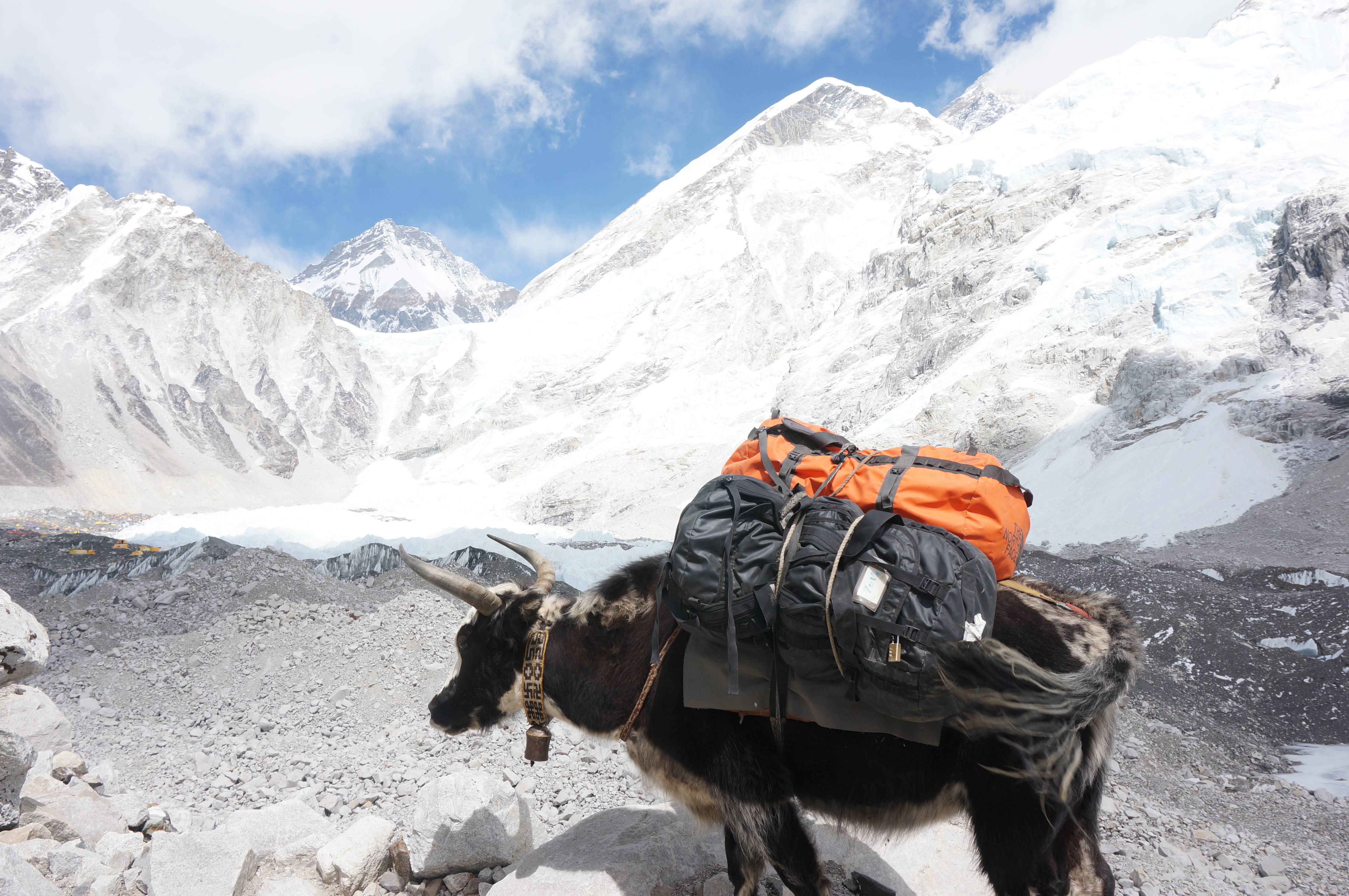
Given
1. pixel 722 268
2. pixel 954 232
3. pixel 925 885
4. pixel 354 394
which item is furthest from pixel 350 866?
pixel 354 394

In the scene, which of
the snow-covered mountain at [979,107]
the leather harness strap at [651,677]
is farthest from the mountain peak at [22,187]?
the snow-covered mountain at [979,107]

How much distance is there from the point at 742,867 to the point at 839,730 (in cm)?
88

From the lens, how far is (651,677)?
2.77 m

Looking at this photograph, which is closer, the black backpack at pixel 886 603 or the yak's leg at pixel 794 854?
the black backpack at pixel 886 603

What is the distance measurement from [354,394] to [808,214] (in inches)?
2474

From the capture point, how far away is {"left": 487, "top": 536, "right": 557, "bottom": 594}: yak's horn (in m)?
3.12

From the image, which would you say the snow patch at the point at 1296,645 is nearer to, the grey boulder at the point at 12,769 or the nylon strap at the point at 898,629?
the nylon strap at the point at 898,629

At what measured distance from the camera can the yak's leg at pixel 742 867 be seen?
279cm

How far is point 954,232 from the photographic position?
2157 inches

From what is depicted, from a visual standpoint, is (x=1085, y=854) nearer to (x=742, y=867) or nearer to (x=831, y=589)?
(x=742, y=867)

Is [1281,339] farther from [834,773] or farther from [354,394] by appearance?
[354,394]

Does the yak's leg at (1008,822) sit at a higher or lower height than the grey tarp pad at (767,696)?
lower

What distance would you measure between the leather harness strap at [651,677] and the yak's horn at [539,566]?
65 cm

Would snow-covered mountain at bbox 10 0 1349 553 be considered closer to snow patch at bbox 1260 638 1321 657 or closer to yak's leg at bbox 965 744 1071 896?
snow patch at bbox 1260 638 1321 657
